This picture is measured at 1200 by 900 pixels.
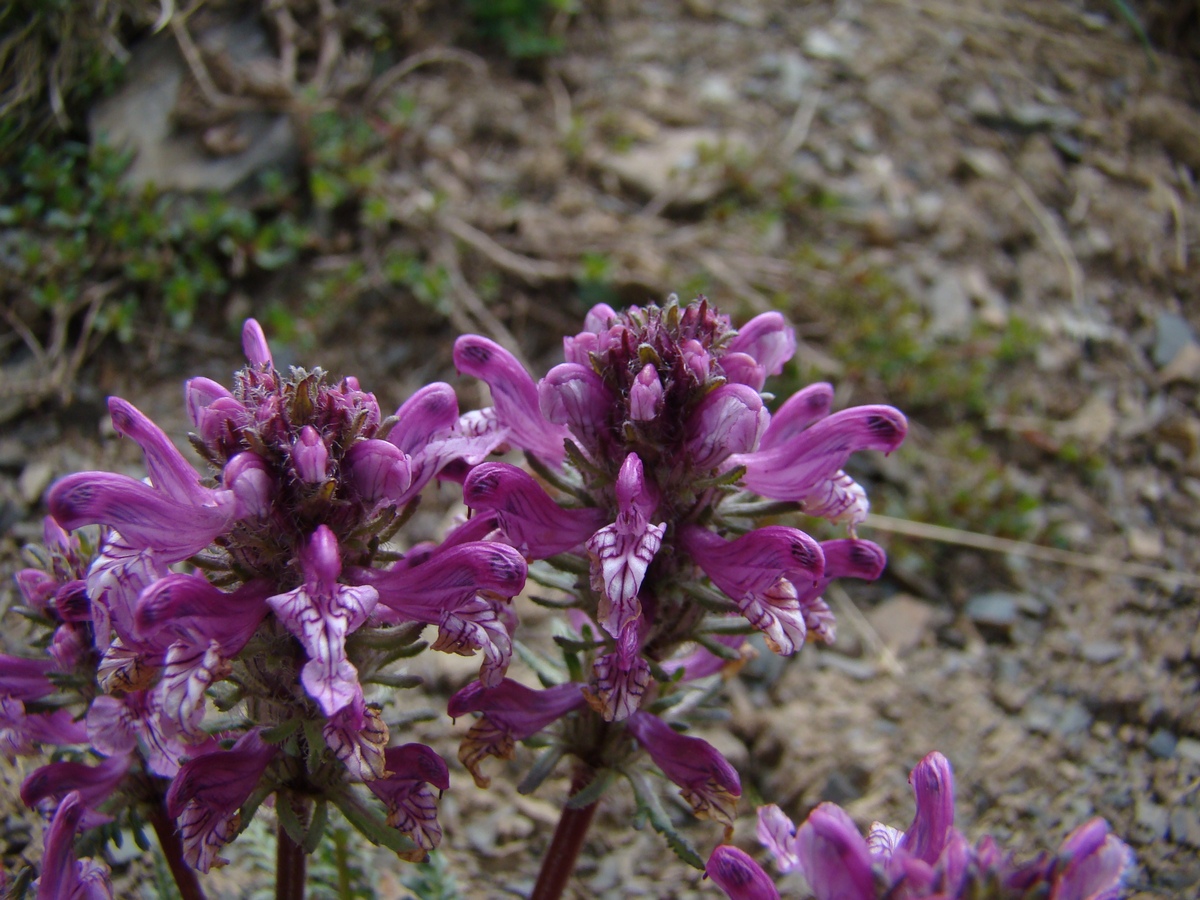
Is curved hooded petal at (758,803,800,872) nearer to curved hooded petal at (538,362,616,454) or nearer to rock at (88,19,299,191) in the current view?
curved hooded petal at (538,362,616,454)

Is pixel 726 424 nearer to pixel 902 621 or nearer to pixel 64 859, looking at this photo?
pixel 64 859

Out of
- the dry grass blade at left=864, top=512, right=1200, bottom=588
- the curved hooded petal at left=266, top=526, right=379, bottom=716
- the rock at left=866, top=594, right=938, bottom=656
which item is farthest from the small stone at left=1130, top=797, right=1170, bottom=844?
the curved hooded petal at left=266, top=526, right=379, bottom=716

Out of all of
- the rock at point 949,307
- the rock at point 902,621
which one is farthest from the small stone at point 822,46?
the rock at point 902,621

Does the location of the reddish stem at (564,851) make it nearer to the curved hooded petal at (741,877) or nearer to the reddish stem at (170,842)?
the curved hooded petal at (741,877)

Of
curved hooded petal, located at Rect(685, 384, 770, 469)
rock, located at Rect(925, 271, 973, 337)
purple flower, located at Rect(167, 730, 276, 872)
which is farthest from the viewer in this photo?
rock, located at Rect(925, 271, 973, 337)


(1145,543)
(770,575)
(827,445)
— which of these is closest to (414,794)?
(770,575)
